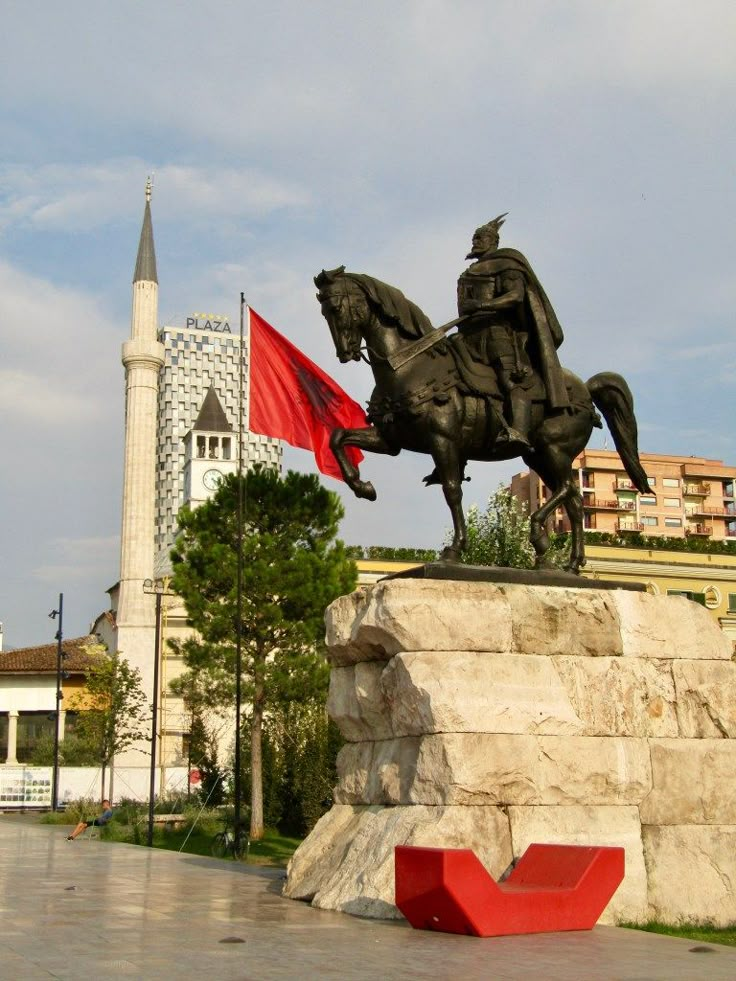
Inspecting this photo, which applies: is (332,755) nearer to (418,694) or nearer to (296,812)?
(296,812)

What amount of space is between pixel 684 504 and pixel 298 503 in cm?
Answer: 7566

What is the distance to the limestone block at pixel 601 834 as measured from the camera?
9.02m

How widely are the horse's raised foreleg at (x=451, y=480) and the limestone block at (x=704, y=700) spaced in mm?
2143

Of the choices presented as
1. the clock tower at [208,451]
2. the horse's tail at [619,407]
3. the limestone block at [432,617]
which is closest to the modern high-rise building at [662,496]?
the clock tower at [208,451]

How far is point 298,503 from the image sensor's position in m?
A: 29.2

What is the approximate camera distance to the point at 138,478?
6494 cm

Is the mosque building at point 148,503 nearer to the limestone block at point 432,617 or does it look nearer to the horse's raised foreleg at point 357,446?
the horse's raised foreleg at point 357,446

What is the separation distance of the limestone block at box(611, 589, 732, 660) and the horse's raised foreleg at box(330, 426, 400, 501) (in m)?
2.41

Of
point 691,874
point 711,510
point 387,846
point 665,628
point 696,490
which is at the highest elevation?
point 696,490

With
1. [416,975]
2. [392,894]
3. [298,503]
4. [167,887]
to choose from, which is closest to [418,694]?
[392,894]

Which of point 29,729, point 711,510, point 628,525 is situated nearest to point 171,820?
point 29,729

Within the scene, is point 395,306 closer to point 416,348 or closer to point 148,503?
point 416,348

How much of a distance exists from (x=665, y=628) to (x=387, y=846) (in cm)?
318

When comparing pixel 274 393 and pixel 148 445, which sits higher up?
pixel 148 445
